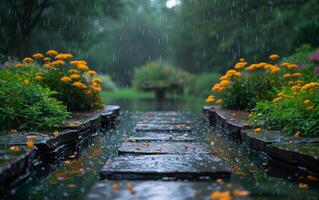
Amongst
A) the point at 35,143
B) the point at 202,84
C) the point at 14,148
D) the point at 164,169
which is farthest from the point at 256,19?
the point at 14,148

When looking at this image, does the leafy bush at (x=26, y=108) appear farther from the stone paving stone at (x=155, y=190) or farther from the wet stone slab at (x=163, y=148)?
the stone paving stone at (x=155, y=190)

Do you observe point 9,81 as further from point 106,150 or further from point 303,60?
point 303,60

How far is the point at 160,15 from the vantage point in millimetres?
51031

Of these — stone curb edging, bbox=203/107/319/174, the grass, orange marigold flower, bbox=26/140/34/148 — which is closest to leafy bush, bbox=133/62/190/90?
the grass

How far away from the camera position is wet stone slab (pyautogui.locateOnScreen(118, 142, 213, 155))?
197 inches

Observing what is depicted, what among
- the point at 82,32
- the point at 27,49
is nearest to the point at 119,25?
the point at 82,32

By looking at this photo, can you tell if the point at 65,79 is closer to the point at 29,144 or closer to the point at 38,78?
the point at 38,78

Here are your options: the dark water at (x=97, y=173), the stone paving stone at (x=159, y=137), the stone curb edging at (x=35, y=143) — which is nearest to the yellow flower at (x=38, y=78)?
the stone curb edging at (x=35, y=143)

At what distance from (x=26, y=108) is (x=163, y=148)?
1.95 m

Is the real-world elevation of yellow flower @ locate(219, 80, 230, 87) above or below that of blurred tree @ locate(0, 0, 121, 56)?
below

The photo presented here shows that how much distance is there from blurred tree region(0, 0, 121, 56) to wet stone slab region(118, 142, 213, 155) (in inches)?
582

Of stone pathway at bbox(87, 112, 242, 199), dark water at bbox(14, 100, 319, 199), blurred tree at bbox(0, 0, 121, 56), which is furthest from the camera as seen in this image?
blurred tree at bbox(0, 0, 121, 56)

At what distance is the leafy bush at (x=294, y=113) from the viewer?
5.36 meters

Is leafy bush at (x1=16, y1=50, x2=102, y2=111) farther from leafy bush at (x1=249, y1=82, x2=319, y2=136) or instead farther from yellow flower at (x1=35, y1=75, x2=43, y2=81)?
leafy bush at (x1=249, y1=82, x2=319, y2=136)
